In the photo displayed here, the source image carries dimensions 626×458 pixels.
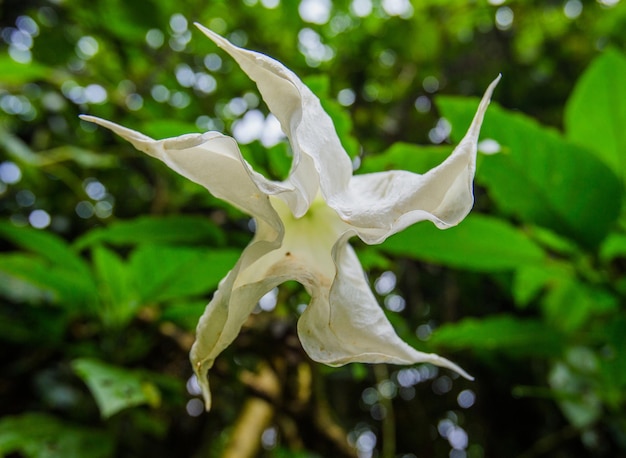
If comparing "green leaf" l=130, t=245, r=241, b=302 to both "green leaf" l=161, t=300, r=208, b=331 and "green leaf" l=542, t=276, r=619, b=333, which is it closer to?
"green leaf" l=161, t=300, r=208, b=331

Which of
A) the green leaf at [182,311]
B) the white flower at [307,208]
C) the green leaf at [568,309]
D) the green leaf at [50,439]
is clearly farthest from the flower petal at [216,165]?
the green leaf at [568,309]

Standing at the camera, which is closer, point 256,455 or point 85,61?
point 256,455

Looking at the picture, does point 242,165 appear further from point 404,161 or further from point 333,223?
point 404,161

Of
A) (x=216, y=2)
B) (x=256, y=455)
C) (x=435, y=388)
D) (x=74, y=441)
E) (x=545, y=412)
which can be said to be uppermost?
(x=216, y=2)

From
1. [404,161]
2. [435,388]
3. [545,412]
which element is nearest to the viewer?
[404,161]

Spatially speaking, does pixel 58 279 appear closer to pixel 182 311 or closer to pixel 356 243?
pixel 182 311

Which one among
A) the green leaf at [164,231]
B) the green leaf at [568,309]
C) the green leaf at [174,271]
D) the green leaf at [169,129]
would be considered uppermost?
the green leaf at [169,129]

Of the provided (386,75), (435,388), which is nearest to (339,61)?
(386,75)

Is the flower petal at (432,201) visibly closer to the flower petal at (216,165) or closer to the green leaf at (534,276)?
the flower petal at (216,165)

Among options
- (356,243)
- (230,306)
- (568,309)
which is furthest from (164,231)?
(568,309)
